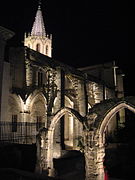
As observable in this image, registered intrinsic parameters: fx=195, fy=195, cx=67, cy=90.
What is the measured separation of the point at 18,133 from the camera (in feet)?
60.9

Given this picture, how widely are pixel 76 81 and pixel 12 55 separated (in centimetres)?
767

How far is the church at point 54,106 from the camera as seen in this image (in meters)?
8.41

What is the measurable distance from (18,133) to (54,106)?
458 cm

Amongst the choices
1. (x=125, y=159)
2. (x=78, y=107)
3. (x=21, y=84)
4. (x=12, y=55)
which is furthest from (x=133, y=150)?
(x=12, y=55)

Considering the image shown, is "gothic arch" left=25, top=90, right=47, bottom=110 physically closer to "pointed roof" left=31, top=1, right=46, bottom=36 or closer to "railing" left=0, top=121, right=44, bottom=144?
"railing" left=0, top=121, right=44, bottom=144

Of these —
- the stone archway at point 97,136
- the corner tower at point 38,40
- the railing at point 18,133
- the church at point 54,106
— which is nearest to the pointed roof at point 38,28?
the corner tower at point 38,40

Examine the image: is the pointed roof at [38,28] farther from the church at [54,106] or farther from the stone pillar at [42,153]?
the stone pillar at [42,153]

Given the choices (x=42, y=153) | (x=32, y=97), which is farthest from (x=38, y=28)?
(x=42, y=153)

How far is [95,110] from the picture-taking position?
865 cm

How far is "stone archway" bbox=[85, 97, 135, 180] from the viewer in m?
8.15

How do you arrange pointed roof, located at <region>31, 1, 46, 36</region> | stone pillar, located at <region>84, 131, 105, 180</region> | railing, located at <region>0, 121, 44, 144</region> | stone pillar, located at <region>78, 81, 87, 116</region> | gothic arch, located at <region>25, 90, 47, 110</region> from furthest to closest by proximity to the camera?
pointed roof, located at <region>31, 1, 46, 36</region> < gothic arch, located at <region>25, 90, 47, 110</region> < stone pillar, located at <region>78, 81, 87, 116</region> < railing, located at <region>0, 121, 44, 144</region> < stone pillar, located at <region>84, 131, 105, 180</region>

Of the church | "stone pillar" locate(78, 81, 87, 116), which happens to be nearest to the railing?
the church

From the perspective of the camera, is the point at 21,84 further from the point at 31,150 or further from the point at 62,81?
the point at 31,150

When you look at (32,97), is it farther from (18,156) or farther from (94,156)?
(94,156)
